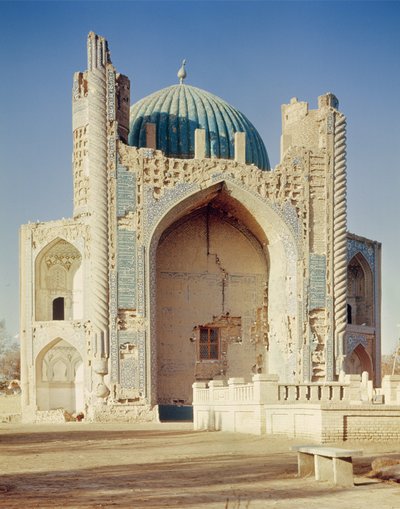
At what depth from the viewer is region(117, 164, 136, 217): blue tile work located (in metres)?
24.5

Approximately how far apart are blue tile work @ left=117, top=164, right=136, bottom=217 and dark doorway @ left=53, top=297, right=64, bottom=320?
3.76m

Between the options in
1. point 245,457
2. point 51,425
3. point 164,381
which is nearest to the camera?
point 245,457

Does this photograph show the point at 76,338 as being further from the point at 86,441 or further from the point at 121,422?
the point at 86,441

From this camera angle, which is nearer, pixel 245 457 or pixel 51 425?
pixel 245 457

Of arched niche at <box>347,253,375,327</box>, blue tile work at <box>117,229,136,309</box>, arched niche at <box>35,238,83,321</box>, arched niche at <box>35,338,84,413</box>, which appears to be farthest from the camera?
arched niche at <box>347,253,375,327</box>

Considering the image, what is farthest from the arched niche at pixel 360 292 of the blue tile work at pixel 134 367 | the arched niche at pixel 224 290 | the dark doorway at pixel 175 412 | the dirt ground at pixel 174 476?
the dirt ground at pixel 174 476

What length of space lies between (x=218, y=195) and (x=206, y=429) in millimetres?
8676

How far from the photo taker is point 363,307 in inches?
1145

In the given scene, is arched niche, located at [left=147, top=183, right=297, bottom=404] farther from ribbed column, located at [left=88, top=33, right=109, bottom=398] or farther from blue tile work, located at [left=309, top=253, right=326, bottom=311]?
ribbed column, located at [left=88, top=33, right=109, bottom=398]

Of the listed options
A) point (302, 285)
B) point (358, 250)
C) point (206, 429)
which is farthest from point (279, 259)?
point (206, 429)

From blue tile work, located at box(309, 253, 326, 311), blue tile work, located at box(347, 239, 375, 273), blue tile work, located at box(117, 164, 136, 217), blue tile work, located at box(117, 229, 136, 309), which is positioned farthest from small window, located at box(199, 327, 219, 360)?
blue tile work, located at box(117, 164, 136, 217)

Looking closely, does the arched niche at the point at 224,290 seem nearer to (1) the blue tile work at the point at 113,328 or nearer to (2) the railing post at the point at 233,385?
(1) the blue tile work at the point at 113,328

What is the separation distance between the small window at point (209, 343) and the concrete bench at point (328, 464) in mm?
17680

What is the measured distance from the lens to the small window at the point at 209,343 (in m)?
27.3
